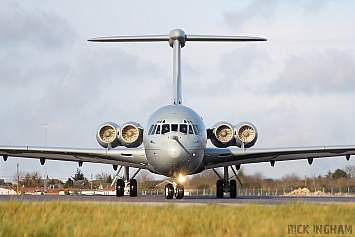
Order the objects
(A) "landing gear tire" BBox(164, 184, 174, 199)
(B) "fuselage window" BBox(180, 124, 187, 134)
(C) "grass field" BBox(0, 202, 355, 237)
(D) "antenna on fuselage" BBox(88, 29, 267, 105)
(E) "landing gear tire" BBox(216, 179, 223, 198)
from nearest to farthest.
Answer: (C) "grass field" BBox(0, 202, 355, 237) < (A) "landing gear tire" BBox(164, 184, 174, 199) < (B) "fuselage window" BBox(180, 124, 187, 134) < (E) "landing gear tire" BBox(216, 179, 223, 198) < (D) "antenna on fuselage" BBox(88, 29, 267, 105)

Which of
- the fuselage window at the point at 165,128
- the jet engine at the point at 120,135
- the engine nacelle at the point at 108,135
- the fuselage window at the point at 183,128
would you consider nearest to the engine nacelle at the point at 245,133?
the jet engine at the point at 120,135

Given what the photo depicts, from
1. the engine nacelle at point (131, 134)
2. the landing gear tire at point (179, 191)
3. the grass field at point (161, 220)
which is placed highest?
the engine nacelle at point (131, 134)

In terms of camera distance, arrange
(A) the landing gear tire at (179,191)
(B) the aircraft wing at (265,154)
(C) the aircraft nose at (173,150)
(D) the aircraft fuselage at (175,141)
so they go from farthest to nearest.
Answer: (B) the aircraft wing at (265,154) → (A) the landing gear tire at (179,191) → (D) the aircraft fuselage at (175,141) → (C) the aircraft nose at (173,150)

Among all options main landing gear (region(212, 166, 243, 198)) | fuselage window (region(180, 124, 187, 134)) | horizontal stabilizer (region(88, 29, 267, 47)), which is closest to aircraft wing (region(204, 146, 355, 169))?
main landing gear (region(212, 166, 243, 198))

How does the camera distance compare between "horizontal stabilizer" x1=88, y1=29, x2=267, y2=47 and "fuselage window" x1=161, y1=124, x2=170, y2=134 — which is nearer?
"fuselage window" x1=161, y1=124, x2=170, y2=134

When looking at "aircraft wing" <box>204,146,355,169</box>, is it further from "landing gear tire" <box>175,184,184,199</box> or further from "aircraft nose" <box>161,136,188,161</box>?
"aircraft nose" <box>161,136,188,161</box>

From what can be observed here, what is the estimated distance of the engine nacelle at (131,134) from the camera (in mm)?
33719

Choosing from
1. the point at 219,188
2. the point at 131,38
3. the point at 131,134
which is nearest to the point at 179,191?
the point at 131,134

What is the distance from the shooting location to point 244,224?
1277cm

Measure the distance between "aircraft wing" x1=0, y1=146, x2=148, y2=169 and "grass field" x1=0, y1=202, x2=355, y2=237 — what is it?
49.9 feet

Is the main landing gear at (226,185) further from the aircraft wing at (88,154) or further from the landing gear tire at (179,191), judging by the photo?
the landing gear tire at (179,191)

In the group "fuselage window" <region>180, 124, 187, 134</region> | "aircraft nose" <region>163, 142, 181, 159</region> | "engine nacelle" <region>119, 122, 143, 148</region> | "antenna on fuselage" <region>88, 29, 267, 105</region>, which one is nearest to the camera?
"aircraft nose" <region>163, 142, 181, 159</region>

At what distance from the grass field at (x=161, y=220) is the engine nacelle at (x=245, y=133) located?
16953 millimetres

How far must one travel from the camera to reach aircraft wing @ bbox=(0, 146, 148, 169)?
3233 centimetres
